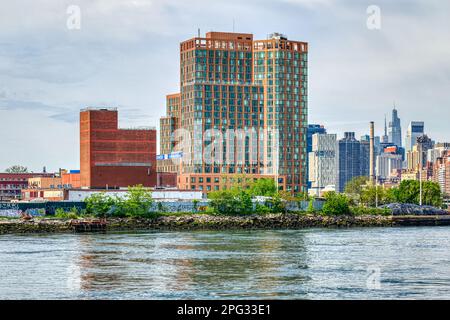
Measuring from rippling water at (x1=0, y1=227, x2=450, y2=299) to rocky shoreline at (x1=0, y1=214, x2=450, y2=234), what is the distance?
34193 mm

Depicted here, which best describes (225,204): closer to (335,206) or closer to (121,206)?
(121,206)

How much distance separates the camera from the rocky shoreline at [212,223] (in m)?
140

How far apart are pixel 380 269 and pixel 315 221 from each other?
104815 mm

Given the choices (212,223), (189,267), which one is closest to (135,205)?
(212,223)

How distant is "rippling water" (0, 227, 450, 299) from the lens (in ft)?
171

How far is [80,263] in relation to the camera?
7344 cm

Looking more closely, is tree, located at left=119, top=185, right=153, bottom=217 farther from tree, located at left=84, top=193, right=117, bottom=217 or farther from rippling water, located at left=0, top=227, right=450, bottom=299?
rippling water, located at left=0, top=227, right=450, bottom=299

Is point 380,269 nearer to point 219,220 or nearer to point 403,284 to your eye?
point 403,284

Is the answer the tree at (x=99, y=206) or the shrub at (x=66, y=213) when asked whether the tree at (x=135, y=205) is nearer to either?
the tree at (x=99, y=206)

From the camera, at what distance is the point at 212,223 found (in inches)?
6245

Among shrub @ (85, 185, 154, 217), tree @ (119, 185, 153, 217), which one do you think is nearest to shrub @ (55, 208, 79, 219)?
shrub @ (85, 185, 154, 217)

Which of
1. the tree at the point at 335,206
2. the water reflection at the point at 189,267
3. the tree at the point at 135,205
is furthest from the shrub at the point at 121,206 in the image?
the water reflection at the point at 189,267
